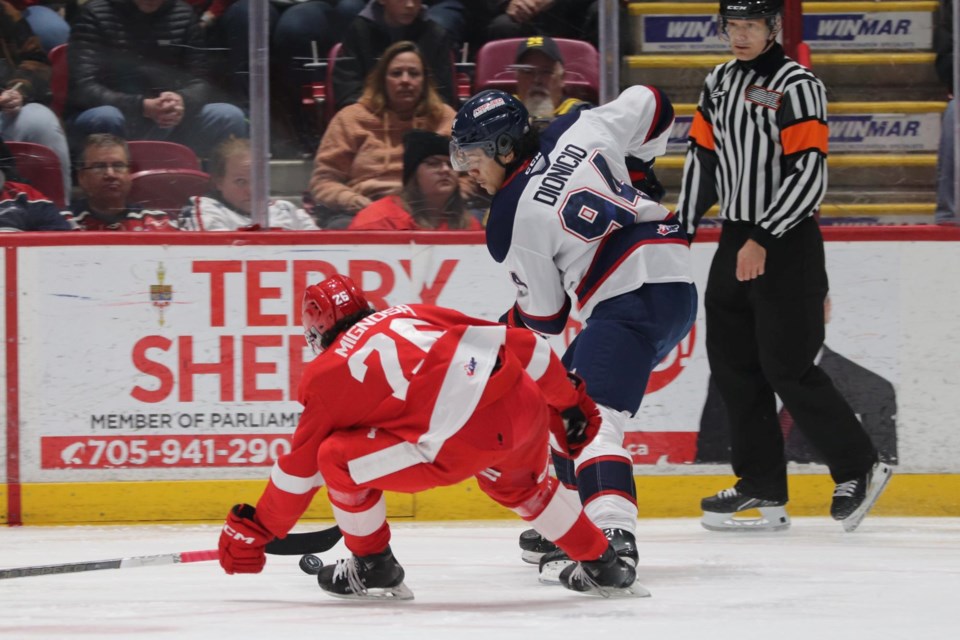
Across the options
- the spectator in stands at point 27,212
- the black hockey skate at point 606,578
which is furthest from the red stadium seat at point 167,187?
the black hockey skate at point 606,578

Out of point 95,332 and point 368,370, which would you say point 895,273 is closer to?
point 368,370

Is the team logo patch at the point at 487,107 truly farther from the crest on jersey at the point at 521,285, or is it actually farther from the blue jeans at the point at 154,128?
the blue jeans at the point at 154,128

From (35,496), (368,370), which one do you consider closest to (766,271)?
(368,370)

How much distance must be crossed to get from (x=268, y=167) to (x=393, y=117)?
46cm

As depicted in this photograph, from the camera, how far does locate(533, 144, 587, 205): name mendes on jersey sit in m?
3.23

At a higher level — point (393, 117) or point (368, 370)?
point (393, 117)

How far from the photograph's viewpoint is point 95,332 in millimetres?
4434

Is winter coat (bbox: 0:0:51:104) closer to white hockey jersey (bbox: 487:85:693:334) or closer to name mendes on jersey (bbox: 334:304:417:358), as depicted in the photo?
white hockey jersey (bbox: 487:85:693:334)

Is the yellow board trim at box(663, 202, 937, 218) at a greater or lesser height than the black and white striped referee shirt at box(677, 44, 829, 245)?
lesser

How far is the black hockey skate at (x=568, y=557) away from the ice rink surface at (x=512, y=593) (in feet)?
0.14

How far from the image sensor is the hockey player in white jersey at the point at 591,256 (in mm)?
3219

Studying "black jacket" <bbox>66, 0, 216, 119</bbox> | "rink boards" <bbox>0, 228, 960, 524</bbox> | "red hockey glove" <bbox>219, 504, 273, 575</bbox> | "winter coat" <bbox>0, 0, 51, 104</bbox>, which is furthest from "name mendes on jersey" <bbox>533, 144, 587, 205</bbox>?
"winter coat" <bbox>0, 0, 51, 104</bbox>

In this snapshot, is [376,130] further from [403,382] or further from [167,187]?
[403,382]

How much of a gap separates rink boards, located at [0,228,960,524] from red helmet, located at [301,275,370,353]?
1565 millimetres
